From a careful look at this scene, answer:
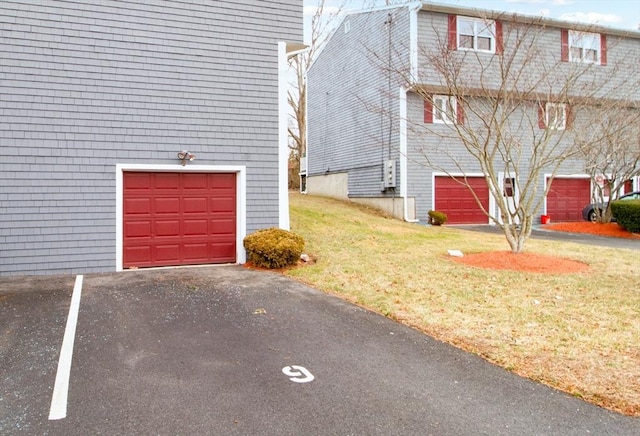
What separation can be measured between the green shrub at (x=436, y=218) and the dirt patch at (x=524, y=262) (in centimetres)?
692

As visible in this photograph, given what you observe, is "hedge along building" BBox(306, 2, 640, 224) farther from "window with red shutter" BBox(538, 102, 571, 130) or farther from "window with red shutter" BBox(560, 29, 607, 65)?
"window with red shutter" BBox(538, 102, 571, 130)

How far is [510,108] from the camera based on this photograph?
490 inches

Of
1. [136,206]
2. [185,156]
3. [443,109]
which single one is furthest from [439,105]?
[136,206]

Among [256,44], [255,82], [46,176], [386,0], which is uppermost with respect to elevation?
[386,0]

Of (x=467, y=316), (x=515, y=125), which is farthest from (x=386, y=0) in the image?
(x=467, y=316)

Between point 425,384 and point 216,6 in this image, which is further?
point 216,6

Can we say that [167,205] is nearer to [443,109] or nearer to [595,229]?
[443,109]

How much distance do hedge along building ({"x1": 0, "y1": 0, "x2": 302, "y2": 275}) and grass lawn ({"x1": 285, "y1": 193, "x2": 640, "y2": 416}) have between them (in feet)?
8.13

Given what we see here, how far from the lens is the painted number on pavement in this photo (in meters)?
4.11

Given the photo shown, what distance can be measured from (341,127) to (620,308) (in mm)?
16718

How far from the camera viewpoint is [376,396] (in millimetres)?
3801

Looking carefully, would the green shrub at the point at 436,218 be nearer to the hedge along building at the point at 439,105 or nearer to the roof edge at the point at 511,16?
the hedge along building at the point at 439,105

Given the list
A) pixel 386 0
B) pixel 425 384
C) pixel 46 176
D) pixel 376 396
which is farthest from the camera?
pixel 386 0

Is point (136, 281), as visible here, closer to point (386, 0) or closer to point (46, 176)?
point (46, 176)
